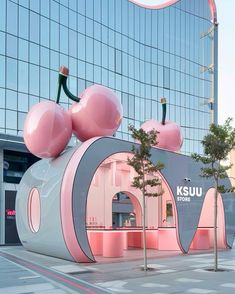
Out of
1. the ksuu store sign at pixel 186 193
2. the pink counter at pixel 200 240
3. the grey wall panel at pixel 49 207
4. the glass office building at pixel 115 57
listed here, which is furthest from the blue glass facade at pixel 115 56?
the pink counter at pixel 200 240

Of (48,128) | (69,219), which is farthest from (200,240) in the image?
(48,128)

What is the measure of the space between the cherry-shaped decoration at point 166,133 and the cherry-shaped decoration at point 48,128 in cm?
516

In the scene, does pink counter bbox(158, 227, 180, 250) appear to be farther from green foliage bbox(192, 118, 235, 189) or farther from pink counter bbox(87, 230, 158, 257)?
green foliage bbox(192, 118, 235, 189)

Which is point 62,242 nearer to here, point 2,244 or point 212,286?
point 212,286

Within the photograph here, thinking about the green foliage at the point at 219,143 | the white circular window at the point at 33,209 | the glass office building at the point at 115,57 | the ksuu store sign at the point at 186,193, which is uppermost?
the glass office building at the point at 115,57

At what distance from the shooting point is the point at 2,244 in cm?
3244

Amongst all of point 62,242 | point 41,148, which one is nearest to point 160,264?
point 62,242

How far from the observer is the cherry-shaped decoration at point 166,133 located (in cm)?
2289

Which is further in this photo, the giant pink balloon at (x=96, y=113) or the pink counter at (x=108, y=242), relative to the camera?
the pink counter at (x=108, y=242)

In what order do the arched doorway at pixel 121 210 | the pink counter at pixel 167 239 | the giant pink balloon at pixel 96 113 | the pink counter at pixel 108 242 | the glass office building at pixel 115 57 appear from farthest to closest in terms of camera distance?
the arched doorway at pixel 121 210 < the glass office building at pixel 115 57 < the pink counter at pixel 167 239 < the pink counter at pixel 108 242 < the giant pink balloon at pixel 96 113

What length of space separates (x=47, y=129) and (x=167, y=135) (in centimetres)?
669

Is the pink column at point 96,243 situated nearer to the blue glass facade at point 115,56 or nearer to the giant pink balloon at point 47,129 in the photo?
the giant pink balloon at point 47,129

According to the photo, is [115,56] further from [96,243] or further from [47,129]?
[47,129]

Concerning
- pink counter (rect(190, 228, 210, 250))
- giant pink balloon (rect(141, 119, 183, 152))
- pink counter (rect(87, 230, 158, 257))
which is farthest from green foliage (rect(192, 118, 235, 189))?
pink counter (rect(190, 228, 210, 250))
